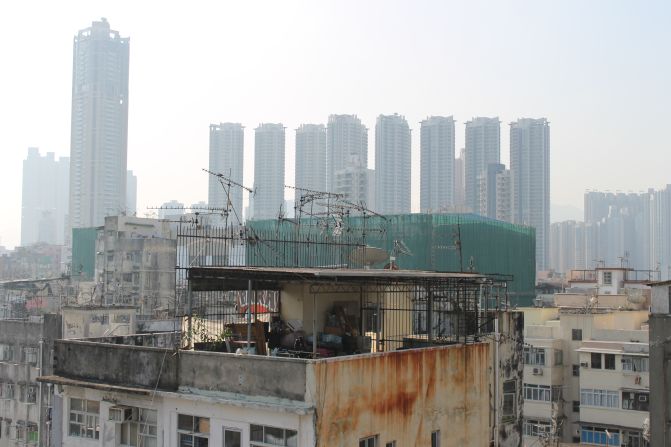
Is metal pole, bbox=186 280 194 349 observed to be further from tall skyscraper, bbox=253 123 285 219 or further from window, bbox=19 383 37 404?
tall skyscraper, bbox=253 123 285 219

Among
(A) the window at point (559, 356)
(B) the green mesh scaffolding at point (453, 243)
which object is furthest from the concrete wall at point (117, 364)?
(B) the green mesh scaffolding at point (453, 243)

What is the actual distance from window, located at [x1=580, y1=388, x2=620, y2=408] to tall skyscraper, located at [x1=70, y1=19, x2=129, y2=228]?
259 ft

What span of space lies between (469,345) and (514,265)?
43.5m

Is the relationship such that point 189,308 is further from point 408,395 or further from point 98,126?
point 98,126

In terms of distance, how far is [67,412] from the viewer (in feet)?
41.0

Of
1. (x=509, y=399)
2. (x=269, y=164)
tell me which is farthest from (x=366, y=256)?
(x=269, y=164)

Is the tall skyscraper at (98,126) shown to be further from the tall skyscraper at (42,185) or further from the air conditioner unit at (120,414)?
A: the air conditioner unit at (120,414)

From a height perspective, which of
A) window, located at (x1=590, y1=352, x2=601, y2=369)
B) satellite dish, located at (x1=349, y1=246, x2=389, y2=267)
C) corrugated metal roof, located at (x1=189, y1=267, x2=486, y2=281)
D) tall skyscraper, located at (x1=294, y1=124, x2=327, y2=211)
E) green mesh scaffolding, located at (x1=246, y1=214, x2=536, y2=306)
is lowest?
window, located at (x1=590, y1=352, x2=601, y2=369)

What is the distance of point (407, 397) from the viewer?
36.5ft

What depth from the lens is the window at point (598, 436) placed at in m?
28.5

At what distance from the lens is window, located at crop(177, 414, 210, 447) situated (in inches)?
415

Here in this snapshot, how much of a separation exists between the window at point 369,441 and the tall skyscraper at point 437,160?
8412 cm

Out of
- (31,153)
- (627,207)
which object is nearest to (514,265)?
(627,207)

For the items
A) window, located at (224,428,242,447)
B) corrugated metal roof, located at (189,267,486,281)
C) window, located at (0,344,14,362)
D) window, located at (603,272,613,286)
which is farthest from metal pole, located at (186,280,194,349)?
window, located at (603,272,613,286)
